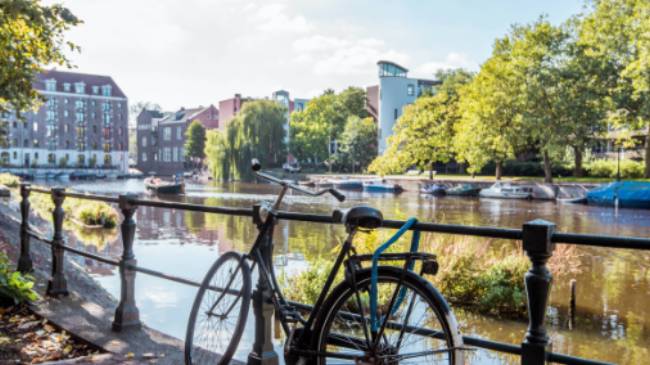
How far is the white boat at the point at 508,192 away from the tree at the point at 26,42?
38589 millimetres

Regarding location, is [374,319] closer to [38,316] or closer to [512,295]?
[38,316]

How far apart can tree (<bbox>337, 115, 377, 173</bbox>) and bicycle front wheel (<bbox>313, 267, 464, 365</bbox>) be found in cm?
6959

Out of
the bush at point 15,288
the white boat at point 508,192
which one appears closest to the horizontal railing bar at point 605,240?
the bush at point 15,288

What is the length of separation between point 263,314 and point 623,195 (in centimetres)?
3987

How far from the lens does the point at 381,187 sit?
5525 cm

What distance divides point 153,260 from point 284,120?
52.4 meters

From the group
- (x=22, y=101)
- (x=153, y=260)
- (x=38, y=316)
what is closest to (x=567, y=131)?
(x=153, y=260)

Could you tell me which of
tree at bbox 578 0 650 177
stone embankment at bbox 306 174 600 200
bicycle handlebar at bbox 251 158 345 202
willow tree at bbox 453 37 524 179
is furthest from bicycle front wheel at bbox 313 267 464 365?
willow tree at bbox 453 37 524 179

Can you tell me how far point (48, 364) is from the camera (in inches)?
157

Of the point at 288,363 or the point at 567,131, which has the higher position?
the point at 567,131

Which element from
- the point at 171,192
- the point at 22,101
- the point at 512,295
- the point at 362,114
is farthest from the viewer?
the point at 362,114

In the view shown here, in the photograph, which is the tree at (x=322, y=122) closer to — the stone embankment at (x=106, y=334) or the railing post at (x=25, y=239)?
the railing post at (x=25, y=239)

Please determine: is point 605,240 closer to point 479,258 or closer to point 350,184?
point 479,258

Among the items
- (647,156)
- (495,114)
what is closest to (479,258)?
(495,114)
